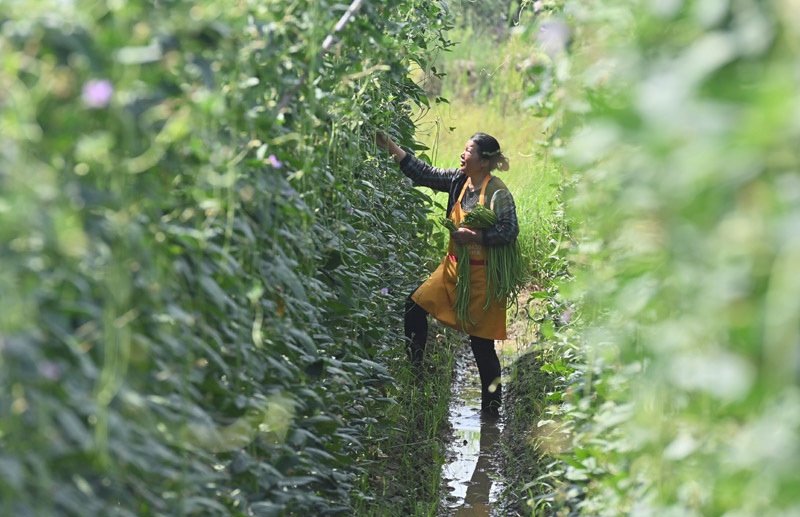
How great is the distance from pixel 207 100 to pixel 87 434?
588mm

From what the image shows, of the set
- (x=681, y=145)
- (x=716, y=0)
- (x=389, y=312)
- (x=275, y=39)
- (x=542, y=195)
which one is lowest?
(x=681, y=145)

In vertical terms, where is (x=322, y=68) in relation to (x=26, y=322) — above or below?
above

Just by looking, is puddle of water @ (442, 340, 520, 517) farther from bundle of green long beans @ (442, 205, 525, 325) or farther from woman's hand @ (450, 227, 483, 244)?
woman's hand @ (450, 227, 483, 244)

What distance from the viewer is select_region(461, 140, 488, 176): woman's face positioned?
216 inches

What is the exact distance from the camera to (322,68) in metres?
3.05

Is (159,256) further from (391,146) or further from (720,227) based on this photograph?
(391,146)

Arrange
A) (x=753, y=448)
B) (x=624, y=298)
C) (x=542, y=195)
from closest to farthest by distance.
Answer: (x=753, y=448) → (x=624, y=298) → (x=542, y=195)

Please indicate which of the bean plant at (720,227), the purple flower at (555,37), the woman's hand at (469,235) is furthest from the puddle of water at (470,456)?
the bean plant at (720,227)

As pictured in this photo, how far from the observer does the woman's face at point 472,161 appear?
549 cm

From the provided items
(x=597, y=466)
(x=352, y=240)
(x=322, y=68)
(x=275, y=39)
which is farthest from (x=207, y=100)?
(x=352, y=240)

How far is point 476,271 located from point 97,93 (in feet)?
13.1

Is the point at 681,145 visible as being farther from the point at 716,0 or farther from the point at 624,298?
the point at 624,298

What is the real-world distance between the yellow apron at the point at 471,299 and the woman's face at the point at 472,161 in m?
0.08

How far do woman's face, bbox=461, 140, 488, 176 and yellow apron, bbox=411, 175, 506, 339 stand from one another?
3.2 inches
